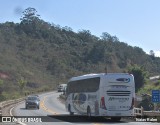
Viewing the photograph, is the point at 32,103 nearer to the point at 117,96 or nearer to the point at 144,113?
the point at 144,113

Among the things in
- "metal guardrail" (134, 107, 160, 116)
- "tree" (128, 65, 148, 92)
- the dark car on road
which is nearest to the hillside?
"tree" (128, 65, 148, 92)

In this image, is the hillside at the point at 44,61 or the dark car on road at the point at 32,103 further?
the hillside at the point at 44,61

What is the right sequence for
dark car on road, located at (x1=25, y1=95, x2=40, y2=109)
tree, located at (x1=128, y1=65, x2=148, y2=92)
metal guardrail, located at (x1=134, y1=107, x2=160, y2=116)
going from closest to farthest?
metal guardrail, located at (x1=134, y1=107, x2=160, y2=116) → dark car on road, located at (x1=25, y1=95, x2=40, y2=109) → tree, located at (x1=128, y1=65, x2=148, y2=92)

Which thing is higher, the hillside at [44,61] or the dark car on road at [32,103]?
the hillside at [44,61]

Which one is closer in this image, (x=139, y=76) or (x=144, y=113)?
(x=144, y=113)

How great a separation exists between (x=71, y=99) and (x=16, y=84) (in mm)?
93921

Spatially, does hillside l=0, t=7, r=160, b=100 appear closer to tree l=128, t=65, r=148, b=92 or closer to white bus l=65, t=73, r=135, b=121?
tree l=128, t=65, r=148, b=92

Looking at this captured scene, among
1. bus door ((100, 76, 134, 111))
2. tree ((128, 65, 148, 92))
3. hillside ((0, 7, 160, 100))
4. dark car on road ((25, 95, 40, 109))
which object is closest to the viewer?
bus door ((100, 76, 134, 111))

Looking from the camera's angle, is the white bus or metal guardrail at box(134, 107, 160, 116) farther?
metal guardrail at box(134, 107, 160, 116)

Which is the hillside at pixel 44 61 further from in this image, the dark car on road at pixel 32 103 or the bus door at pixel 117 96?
the bus door at pixel 117 96

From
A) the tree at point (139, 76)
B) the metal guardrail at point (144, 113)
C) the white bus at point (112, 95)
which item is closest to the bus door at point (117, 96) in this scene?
the white bus at point (112, 95)

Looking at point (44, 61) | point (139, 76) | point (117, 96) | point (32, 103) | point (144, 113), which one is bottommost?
point (144, 113)

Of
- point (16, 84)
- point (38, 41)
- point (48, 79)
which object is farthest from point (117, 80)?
point (38, 41)

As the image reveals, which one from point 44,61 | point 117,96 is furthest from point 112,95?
point 44,61
